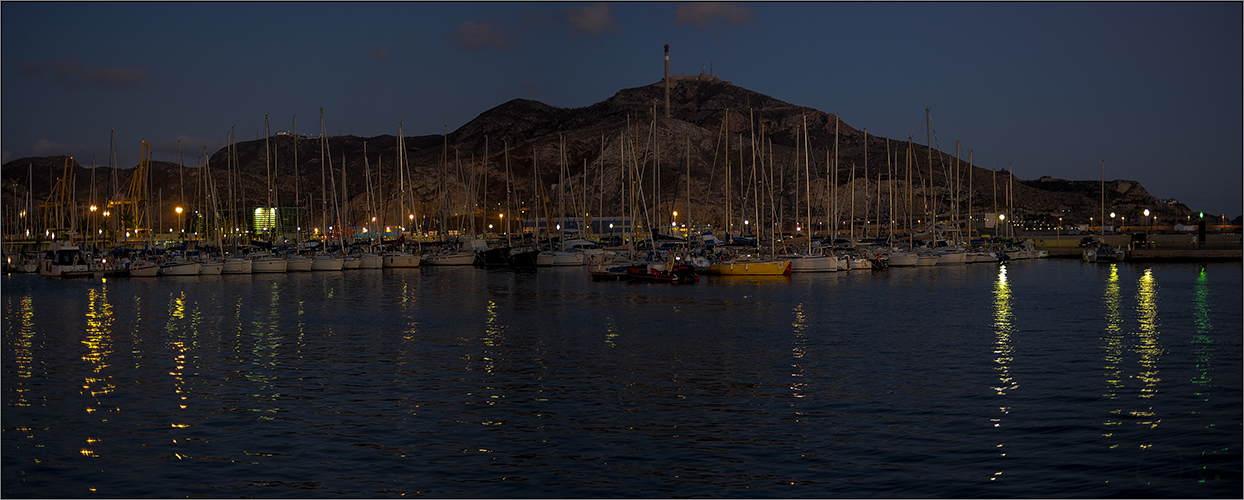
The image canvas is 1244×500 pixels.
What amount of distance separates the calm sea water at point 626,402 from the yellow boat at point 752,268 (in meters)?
23.9

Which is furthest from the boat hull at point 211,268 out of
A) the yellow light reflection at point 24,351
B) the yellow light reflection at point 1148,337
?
the yellow light reflection at point 1148,337

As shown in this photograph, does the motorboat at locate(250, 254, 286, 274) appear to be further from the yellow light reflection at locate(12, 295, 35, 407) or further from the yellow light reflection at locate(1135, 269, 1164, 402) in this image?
the yellow light reflection at locate(1135, 269, 1164, 402)

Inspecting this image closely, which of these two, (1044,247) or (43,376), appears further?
(1044,247)

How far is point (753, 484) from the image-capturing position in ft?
53.5

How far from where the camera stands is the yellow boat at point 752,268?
7288 cm

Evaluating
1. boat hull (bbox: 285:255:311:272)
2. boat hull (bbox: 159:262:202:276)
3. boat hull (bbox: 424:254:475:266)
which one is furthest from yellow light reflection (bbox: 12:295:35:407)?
boat hull (bbox: 424:254:475:266)

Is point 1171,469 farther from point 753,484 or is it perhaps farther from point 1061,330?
point 1061,330

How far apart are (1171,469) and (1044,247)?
387 ft

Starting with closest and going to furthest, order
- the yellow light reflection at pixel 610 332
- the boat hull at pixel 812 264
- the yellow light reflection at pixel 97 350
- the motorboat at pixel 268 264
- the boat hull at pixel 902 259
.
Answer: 1. the yellow light reflection at pixel 97 350
2. the yellow light reflection at pixel 610 332
3. the boat hull at pixel 812 264
4. the motorboat at pixel 268 264
5. the boat hull at pixel 902 259

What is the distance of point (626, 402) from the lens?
23281mm

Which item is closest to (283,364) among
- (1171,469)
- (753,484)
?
(753,484)

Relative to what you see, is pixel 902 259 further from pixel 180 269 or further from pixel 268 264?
pixel 180 269

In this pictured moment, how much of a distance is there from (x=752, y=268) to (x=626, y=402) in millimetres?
50730

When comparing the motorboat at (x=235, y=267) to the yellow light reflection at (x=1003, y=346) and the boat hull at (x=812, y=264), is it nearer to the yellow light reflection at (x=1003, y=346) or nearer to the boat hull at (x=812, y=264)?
the boat hull at (x=812, y=264)
